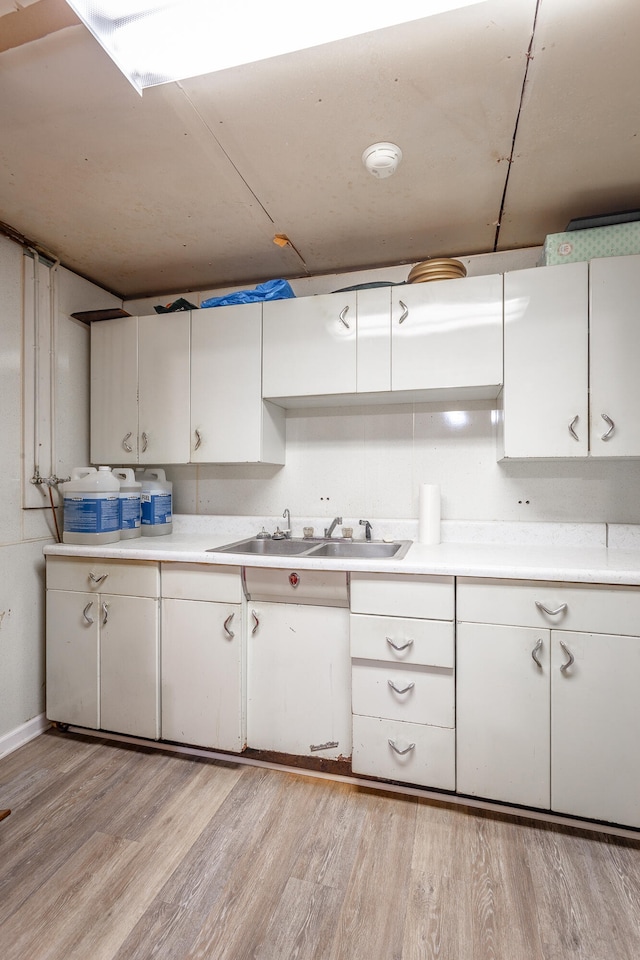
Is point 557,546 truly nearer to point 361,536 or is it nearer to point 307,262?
point 361,536

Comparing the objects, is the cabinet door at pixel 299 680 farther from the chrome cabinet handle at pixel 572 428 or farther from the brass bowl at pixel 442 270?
the brass bowl at pixel 442 270

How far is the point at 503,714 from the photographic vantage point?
1.64 meters

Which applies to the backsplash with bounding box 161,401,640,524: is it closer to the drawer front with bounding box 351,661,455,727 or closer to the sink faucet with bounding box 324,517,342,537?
the sink faucet with bounding box 324,517,342,537

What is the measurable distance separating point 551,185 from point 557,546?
1.52 m

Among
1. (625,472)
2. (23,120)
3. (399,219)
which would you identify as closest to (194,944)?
(625,472)

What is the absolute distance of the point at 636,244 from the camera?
5.99 feet

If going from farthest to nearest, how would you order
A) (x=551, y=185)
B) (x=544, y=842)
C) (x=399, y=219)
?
(x=399, y=219), (x=551, y=185), (x=544, y=842)

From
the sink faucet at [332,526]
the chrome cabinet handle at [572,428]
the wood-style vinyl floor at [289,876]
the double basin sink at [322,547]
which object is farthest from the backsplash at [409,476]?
the wood-style vinyl floor at [289,876]

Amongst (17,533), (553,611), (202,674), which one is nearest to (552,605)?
(553,611)

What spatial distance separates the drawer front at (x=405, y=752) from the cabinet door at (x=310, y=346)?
4.72 ft

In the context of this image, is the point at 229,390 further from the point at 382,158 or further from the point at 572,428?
the point at 572,428

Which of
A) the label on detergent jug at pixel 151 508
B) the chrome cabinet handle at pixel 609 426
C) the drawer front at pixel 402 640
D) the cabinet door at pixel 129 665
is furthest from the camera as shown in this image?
the label on detergent jug at pixel 151 508

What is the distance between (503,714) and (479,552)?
616 millimetres

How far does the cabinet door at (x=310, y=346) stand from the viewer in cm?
213
